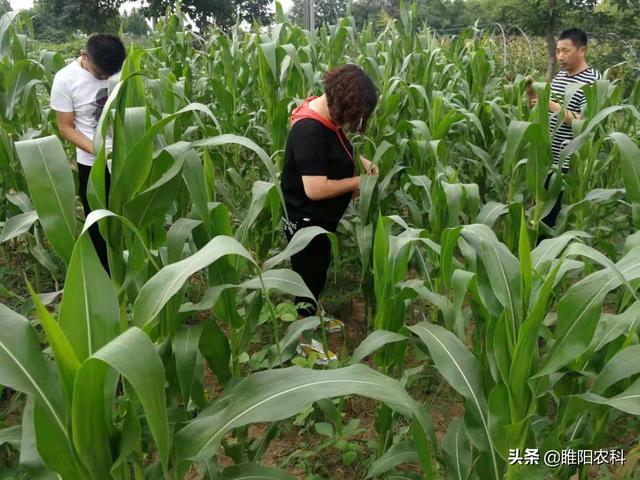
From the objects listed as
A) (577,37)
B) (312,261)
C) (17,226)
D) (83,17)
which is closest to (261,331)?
(312,261)

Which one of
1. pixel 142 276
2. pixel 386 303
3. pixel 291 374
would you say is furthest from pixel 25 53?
pixel 291 374

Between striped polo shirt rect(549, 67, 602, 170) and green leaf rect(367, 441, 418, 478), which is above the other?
striped polo shirt rect(549, 67, 602, 170)

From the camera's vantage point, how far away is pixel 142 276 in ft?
4.99

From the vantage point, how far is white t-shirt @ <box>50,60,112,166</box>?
287 cm

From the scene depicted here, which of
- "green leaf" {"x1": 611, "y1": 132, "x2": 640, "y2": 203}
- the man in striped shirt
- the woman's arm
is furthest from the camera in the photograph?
the man in striped shirt

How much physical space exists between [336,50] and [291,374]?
413 centimetres

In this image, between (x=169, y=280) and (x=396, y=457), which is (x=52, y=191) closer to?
(x=169, y=280)

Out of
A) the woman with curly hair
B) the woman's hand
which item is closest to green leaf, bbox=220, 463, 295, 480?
the woman with curly hair

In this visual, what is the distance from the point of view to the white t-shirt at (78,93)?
2.87m

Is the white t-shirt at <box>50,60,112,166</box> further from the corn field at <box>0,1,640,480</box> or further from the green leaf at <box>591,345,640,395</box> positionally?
the green leaf at <box>591,345,640,395</box>

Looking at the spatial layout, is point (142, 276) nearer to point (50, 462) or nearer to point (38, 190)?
point (38, 190)

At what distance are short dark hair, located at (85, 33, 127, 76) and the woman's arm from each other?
3.74ft

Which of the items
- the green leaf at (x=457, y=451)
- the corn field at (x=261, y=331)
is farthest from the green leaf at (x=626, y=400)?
the green leaf at (x=457, y=451)

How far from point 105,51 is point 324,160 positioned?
1220mm
